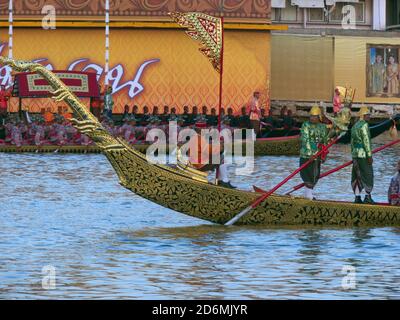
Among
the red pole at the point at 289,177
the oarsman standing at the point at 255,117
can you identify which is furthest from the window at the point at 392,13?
the red pole at the point at 289,177

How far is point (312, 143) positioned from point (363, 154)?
0.87 metres

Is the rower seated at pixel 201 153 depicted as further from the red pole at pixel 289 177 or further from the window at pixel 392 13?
the window at pixel 392 13

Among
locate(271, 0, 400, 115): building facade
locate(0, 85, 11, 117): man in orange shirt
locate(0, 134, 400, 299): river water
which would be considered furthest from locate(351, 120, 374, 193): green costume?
locate(271, 0, 400, 115): building facade

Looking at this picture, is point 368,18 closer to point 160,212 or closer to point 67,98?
point 160,212

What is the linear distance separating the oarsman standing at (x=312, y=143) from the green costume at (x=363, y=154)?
52cm

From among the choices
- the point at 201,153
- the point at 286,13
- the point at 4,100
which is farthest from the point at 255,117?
the point at 286,13

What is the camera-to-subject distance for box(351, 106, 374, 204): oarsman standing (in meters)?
26.4

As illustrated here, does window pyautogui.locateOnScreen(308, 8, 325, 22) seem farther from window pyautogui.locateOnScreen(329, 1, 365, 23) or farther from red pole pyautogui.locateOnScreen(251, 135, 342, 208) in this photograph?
red pole pyautogui.locateOnScreen(251, 135, 342, 208)

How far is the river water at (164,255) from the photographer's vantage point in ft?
66.3

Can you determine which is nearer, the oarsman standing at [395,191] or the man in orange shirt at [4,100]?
the oarsman standing at [395,191]

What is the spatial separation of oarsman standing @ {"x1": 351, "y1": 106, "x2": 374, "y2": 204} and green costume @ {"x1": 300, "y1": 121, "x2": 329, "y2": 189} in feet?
1.72

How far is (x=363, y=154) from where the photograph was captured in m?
26.5

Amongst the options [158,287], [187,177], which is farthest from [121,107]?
[158,287]

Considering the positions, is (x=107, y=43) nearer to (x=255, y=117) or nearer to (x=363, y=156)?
(x=255, y=117)
